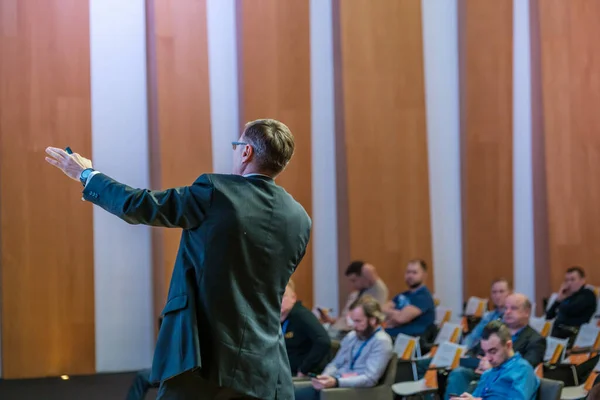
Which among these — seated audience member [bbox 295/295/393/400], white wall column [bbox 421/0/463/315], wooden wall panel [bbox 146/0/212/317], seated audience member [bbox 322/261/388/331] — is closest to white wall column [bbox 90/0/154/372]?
wooden wall panel [bbox 146/0/212/317]

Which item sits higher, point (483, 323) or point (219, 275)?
point (219, 275)

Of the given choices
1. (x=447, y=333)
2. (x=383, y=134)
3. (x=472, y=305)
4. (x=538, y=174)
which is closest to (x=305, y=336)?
(x=447, y=333)

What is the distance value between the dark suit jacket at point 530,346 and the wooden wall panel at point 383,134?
2.92 metres

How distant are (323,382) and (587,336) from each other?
2.78 meters

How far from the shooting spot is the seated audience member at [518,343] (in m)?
4.82

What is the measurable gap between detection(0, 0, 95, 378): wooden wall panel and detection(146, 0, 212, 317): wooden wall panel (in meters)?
0.62

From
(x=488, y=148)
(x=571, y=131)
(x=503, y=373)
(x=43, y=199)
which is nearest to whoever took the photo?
(x=503, y=373)

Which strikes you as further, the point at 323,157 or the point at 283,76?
the point at 323,157

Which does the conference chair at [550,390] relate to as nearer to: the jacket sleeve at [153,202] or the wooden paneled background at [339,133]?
the jacket sleeve at [153,202]

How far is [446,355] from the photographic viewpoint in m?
5.24

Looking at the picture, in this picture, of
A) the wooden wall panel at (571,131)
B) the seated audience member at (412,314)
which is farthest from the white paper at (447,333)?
the wooden wall panel at (571,131)

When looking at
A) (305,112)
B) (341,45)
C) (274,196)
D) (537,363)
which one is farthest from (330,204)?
(274,196)

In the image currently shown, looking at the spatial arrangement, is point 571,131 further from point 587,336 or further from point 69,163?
point 69,163

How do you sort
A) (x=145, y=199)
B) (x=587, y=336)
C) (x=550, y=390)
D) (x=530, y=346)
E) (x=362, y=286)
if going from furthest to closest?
(x=362, y=286) → (x=587, y=336) → (x=530, y=346) → (x=550, y=390) → (x=145, y=199)
